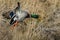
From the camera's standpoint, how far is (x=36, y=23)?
5.78 m

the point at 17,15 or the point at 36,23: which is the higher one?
the point at 17,15

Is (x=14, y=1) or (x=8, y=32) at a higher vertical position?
(x=14, y=1)

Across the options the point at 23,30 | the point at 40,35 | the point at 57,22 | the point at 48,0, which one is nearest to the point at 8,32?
the point at 23,30

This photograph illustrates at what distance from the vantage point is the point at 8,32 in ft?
18.1

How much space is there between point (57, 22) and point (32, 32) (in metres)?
0.63

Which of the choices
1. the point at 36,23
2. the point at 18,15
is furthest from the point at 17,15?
the point at 36,23

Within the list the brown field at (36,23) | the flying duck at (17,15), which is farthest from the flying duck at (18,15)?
the brown field at (36,23)

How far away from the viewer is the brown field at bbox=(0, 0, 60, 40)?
539 centimetres

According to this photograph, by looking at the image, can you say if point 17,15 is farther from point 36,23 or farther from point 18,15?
point 36,23

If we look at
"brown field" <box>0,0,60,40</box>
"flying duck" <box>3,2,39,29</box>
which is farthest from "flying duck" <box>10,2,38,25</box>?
"brown field" <box>0,0,60,40</box>

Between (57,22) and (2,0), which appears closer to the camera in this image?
(57,22)

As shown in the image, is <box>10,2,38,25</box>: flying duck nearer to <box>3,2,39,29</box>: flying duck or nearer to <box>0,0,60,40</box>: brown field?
<box>3,2,39,29</box>: flying duck

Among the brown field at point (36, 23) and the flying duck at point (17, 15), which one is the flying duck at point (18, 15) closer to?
the flying duck at point (17, 15)

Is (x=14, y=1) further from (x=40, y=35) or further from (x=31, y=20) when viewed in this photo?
(x=40, y=35)
